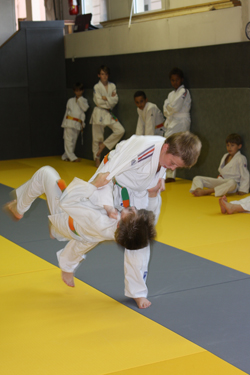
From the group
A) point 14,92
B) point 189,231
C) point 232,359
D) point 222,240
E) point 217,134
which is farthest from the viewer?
point 14,92

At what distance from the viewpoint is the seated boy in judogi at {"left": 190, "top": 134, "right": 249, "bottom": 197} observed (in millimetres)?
5949

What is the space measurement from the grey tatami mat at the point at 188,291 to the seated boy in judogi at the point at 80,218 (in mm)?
179

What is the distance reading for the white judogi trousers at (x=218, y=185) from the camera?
593 cm

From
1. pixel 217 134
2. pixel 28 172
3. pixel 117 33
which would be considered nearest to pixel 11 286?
pixel 217 134

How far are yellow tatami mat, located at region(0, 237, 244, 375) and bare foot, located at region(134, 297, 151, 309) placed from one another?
70mm

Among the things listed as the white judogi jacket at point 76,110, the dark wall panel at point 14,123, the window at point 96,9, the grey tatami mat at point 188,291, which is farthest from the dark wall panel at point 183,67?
the grey tatami mat at point 188,291

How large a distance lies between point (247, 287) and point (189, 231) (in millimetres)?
1467

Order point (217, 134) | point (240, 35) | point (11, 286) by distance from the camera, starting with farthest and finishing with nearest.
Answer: point (217, 134), point (240, 35), point (11, 286)

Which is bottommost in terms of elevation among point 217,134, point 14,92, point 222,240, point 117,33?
point 222,240

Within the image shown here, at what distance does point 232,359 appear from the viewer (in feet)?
7.63

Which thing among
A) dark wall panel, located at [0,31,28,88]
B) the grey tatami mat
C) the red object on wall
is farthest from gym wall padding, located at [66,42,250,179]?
the red object on wall

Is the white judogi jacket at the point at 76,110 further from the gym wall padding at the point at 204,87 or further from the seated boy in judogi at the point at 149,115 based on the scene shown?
the seated boy in judogi at the point at 149,115

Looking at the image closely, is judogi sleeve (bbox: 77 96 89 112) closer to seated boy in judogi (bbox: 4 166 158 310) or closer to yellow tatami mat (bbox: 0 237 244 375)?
seated boy in judogi (bbox: 4 166 158 310)

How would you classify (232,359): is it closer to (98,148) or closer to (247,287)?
(247,287)
